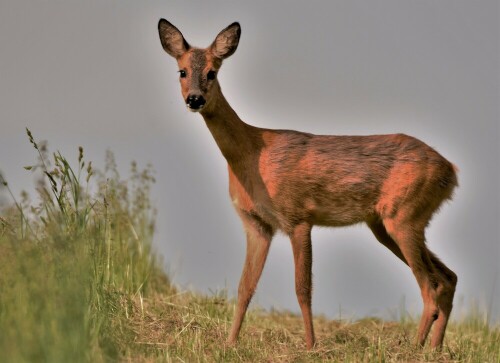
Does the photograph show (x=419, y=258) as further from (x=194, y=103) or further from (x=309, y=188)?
(x=194, y=103)

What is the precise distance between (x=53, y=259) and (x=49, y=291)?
46 centimetres

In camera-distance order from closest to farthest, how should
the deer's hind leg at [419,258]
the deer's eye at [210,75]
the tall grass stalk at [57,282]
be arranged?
the tall grass stalk at [57,282] < the deer's eye at [210,75] < the deer's hind leg at [419,258]

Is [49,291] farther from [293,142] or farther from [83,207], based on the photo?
[293,142]

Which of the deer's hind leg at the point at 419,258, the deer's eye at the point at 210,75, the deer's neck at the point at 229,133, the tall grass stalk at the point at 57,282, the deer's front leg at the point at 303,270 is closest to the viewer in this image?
the tall grass stalk at the point at 57,282

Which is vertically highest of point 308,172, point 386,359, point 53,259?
point 308,172

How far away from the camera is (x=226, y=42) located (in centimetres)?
1033

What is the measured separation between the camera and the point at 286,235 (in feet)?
33.7

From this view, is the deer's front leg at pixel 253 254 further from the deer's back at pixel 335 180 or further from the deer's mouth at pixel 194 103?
the deer's mouth at pixel 194 103

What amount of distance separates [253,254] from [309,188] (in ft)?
3.04

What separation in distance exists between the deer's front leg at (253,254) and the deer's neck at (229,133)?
2.15 ft

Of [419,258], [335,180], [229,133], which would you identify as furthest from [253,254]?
[419,258]

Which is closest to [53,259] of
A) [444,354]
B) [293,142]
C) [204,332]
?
[204,332]

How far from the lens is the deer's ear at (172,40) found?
10305 millimetres

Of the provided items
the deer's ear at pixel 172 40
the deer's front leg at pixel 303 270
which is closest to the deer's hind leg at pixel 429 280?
the deer's front leg at pixel 303 270
